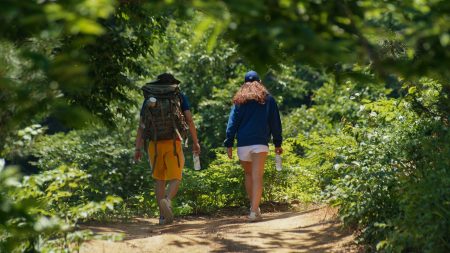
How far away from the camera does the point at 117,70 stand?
9828 millimetres

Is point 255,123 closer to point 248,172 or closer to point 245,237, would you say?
point 248,172

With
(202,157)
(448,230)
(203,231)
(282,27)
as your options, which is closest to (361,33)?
(282,27)

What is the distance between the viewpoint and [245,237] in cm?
874

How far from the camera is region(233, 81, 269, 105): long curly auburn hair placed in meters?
10.2

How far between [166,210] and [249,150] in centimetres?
129

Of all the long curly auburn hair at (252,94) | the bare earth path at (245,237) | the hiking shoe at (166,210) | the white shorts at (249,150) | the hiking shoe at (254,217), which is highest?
the long curly auburn hair at (252,94)

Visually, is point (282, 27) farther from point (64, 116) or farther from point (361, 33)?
point (64, 116)

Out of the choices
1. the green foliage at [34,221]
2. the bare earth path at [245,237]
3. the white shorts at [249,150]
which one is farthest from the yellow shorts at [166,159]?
the green foliage at [34,221]

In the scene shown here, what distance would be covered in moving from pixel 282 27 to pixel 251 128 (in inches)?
216

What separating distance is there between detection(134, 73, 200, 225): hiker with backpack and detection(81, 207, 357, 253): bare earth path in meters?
0.63

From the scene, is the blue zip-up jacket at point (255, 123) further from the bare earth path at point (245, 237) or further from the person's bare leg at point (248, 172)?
the bare earth path at point (245, 237)

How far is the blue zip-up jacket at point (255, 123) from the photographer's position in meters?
10.1

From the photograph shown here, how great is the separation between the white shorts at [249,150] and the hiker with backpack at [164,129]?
2.35 ft

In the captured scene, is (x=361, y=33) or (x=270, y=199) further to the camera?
(x=270, y=199)
